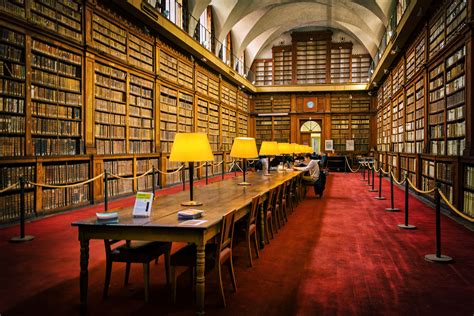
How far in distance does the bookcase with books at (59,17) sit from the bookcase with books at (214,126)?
25.4 feet

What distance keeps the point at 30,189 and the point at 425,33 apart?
872cm

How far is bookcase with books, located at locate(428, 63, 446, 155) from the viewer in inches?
299

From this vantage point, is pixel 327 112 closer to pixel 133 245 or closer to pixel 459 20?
pixel 459 20

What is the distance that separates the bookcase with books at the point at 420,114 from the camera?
8998 millimetres

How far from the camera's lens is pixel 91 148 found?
7520 millimetres

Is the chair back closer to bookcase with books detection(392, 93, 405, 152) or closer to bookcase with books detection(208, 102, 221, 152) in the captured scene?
bookcase with books detection(392, 93, 405, 152)

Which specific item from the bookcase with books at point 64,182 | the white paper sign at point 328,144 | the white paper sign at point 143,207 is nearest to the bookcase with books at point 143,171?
the bookcase with books at point 64,182

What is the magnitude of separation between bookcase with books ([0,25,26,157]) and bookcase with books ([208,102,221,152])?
882 centimetres

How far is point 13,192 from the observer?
584 cm

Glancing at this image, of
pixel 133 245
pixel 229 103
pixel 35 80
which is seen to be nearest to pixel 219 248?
pixel 133 245

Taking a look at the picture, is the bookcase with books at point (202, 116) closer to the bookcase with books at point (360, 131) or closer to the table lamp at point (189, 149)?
the bookcase with books at point (360, 131)

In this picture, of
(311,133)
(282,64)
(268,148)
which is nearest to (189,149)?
(268,148)

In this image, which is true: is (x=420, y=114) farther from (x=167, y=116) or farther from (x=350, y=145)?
(x=350, y=145)

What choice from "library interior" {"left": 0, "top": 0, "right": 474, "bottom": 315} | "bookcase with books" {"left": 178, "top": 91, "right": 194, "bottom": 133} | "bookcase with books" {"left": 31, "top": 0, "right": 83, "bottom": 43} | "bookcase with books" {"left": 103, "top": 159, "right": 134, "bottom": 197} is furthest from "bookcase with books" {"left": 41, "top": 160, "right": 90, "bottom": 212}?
"bookcase with books" {"left": 178, "top": 91, "right": 194, "bottom": 133}
